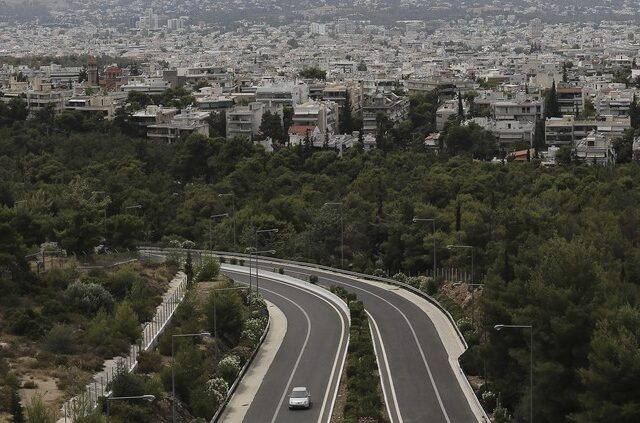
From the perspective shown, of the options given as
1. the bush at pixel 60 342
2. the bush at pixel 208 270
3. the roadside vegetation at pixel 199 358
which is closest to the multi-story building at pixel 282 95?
the bush at pixel 208 270

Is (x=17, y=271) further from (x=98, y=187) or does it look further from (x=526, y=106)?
(x=526, y=106)

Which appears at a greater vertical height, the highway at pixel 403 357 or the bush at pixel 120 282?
the bush at pixel 120 282

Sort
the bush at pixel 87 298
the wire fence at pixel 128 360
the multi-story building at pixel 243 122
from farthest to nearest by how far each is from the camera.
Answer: the multi-story building at pixel 243 122, the bush at pixel 87 298, the wire fence at pixel 128 360

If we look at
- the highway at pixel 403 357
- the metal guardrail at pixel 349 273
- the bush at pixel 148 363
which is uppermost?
the bush at pixel 148 363

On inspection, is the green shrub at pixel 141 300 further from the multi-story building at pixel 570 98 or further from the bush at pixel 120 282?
the multi-story building at pixel 570 98

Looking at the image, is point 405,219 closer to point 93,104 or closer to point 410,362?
point 410,362

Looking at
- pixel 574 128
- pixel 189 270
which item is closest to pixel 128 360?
pixel 189 270
